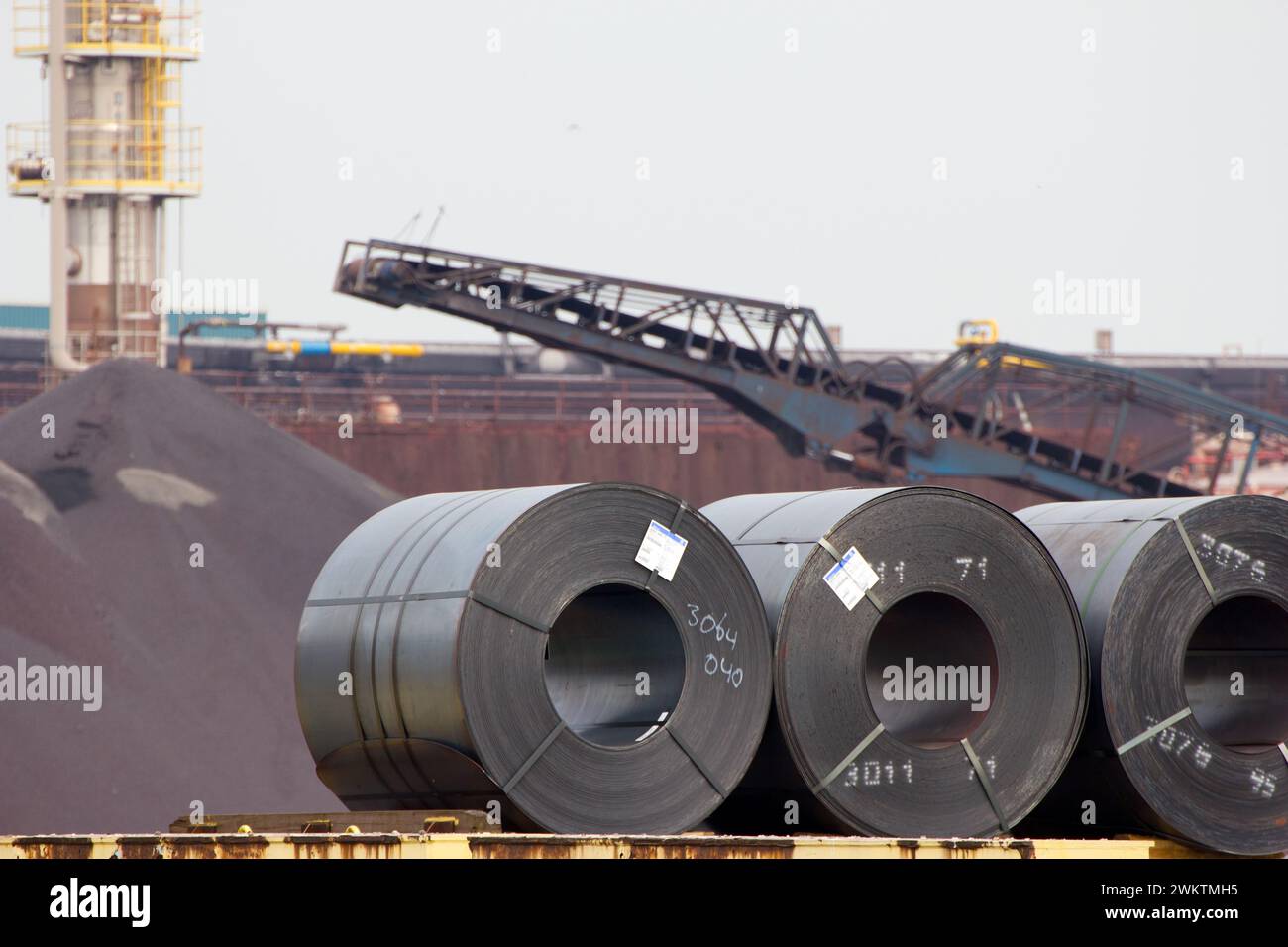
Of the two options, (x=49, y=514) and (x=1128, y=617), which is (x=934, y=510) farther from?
(x=49, y=514)

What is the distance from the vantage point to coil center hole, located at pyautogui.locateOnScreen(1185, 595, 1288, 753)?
10344 millimetres

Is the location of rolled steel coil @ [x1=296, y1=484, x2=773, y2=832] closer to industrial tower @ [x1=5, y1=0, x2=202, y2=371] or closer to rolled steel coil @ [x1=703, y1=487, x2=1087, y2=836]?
rolled steel coil @ [x1=703, y1=487, x2=1087, y2=836]

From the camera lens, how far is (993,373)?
85.7ft

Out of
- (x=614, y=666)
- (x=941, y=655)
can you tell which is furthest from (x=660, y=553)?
(x=941, y=655)

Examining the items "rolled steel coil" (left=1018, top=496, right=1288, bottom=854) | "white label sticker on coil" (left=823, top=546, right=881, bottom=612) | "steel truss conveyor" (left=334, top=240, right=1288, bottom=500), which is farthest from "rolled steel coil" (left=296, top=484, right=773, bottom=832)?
"steel truss conveyor" (left=334, top=240, right=1288, bottom=500)

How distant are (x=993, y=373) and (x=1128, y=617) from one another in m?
16.9

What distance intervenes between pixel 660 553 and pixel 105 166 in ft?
87.8

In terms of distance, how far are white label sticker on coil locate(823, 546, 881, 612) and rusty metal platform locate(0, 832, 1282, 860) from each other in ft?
4.04

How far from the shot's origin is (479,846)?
25.1 ft

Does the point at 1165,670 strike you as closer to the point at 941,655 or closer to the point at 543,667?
the point at 941,655

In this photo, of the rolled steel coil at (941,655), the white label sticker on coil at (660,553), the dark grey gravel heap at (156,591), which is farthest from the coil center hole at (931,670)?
the dark grey gravel heap at (156,591)

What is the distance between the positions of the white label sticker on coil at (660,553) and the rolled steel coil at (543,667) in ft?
0.04
